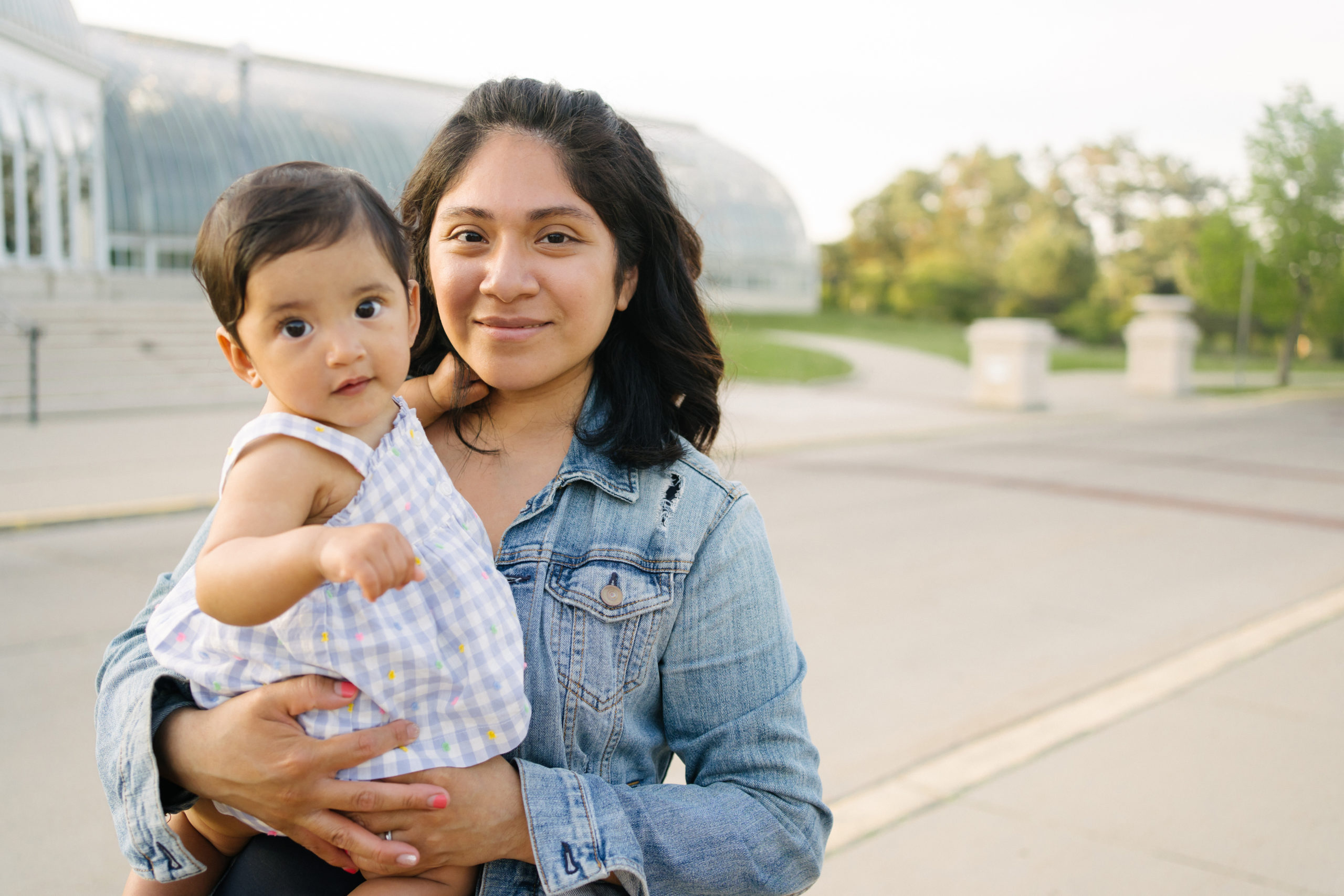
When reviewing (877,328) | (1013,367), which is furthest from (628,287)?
(877,328)

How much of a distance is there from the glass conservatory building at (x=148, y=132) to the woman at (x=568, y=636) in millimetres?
15192

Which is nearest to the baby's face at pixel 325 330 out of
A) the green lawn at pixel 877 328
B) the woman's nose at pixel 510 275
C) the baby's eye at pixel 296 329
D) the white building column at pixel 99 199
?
the baby's eye at pixel 296 329

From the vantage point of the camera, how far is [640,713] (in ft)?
5.76

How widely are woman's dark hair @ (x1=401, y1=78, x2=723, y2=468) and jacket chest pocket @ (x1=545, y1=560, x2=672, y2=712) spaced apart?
0.22 m

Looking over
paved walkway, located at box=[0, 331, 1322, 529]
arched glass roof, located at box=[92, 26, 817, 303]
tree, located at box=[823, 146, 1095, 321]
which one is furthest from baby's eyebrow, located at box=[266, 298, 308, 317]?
tree, located at box=[823, 146, 1095, 321]

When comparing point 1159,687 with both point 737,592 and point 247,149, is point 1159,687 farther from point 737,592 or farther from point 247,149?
point 247,149

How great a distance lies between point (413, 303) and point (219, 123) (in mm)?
34651

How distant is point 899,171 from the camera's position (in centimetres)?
6109

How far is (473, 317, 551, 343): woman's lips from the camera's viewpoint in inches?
72.4

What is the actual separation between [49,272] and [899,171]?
4699cm

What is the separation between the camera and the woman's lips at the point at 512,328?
1.84 metres

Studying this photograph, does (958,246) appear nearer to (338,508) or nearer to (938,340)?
(938,340)

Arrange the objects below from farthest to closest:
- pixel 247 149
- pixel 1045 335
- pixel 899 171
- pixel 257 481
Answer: pixel 899 171, pixel 1045 335, pixel 247 149, pixel 257 481

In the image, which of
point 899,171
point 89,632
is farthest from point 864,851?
point 899,171
